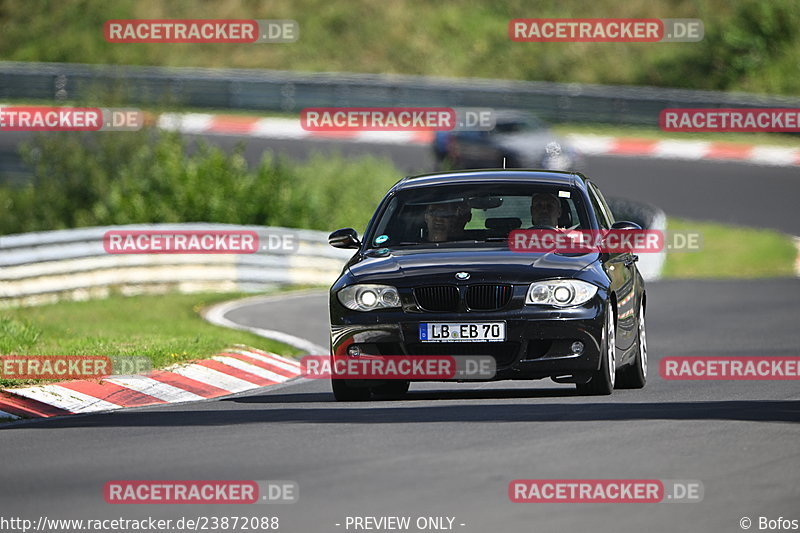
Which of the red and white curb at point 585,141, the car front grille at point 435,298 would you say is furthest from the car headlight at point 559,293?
the red and white curb at point 585,141

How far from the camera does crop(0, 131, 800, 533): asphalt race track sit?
24.2 ft

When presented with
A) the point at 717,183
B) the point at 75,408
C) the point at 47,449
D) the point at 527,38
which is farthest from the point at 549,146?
the point at 47,449

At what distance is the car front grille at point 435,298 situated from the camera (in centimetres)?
1105

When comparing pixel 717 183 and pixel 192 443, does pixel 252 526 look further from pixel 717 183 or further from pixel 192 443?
pixel 717 183

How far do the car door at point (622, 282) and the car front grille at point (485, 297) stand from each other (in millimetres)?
995

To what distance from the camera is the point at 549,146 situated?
1389 inches

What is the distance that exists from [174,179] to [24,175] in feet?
31.4

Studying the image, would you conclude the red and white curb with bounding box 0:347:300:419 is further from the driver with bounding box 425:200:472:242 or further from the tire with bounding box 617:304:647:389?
the tire with bounding box 617:304:647:389

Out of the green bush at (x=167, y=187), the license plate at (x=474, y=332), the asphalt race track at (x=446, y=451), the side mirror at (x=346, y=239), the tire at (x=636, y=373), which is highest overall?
the green bush at (x=167, y=187)

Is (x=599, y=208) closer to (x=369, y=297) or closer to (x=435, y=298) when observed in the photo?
(x=435, y=298)

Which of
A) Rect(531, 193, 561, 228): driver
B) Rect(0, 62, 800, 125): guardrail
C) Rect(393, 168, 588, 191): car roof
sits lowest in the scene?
Rect(531, 193, 561, 228): driver

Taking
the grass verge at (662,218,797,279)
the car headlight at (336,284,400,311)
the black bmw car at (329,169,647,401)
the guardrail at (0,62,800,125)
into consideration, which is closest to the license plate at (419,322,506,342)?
the black bmw car at (329,169,647,401)

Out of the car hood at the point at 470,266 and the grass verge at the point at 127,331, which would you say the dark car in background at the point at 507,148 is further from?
the car hood at the point at 470,266

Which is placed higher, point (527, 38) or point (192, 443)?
point (527, 38)
